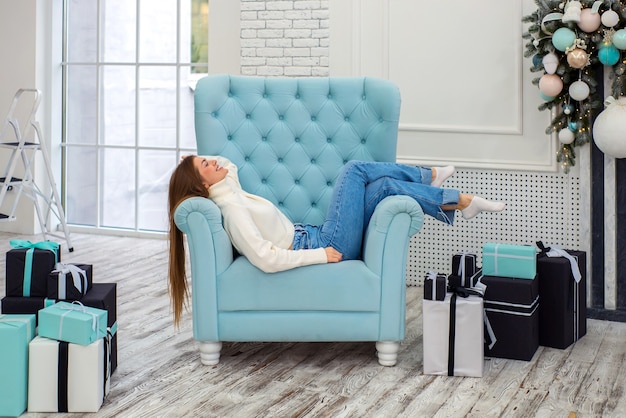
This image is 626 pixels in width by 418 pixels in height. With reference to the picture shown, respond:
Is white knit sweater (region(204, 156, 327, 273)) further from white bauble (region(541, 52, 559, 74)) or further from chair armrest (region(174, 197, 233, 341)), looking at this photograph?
white bauble (region(541, 52, 559, 74))

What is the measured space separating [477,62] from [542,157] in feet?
2.01

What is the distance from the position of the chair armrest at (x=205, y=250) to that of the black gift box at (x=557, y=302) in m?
1.36

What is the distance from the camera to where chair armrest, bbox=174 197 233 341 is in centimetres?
317

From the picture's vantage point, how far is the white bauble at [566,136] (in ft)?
13.3

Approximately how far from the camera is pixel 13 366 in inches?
106

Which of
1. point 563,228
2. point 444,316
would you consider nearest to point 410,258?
point 563,228

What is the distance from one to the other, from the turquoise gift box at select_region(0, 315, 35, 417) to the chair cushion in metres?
0.77

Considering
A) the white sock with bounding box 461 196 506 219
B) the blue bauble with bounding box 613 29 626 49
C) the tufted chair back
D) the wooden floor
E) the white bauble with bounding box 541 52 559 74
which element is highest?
the blue bauble with bounding box 613 29 626 49

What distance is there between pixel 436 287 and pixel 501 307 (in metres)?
0.38

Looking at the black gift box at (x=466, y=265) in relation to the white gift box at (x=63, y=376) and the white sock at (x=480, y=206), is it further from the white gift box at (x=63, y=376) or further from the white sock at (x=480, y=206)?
the white gift box at (x=63, y=376)

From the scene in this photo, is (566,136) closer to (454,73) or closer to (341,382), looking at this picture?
(454,73)

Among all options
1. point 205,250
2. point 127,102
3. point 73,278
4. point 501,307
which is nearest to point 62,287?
point 73,278

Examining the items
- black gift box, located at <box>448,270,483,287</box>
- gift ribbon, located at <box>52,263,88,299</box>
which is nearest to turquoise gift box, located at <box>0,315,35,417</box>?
gift ribbon, located at <box>52,263,88,299</box>

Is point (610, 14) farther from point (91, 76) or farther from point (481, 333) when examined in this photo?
point (91, 76)
